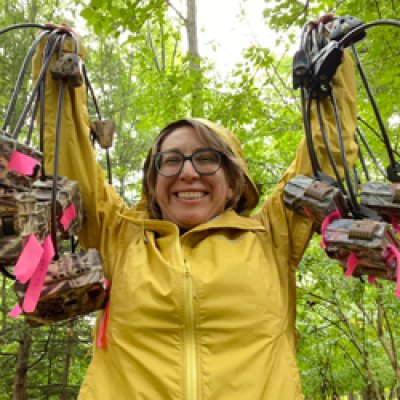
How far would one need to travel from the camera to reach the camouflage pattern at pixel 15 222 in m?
1.08

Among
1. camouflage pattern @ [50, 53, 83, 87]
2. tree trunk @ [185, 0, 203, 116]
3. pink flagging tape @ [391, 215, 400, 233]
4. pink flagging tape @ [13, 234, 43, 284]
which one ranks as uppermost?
tree trunk @ [185, 0, 203, 116]

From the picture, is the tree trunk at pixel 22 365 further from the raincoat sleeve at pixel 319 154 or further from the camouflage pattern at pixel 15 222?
the camouflage pattern at pixel 15 222

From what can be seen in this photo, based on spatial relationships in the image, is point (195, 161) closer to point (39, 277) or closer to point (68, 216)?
point (68, 216)

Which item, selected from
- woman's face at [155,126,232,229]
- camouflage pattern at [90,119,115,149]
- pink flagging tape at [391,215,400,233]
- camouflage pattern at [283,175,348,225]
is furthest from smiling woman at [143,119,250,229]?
pink flagging tape at [391,215,400,233]

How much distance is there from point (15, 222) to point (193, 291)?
0.65 meters

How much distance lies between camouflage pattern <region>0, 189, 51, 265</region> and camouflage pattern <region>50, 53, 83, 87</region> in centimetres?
54

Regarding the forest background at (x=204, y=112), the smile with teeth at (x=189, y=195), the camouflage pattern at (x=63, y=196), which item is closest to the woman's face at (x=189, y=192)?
the smile with teeth at (x=189, y=195)

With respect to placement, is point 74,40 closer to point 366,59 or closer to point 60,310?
point 60,310

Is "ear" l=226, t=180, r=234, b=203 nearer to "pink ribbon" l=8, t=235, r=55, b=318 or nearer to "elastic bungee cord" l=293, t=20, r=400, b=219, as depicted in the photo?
"elastic bungee cord" l=293, t=20, r=400, b=219

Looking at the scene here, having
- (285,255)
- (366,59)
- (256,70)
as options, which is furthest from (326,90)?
(256,70)

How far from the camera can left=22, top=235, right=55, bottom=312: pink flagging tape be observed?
Result: 115 centimetres

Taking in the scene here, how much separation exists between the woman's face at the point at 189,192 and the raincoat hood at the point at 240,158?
88 mm

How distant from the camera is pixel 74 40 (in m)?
1.54

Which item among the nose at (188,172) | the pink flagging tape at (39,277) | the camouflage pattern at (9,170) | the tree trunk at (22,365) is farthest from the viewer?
the tree trunk at (22,365)
